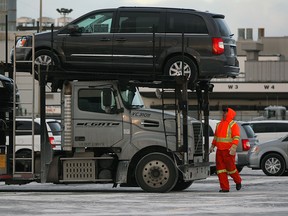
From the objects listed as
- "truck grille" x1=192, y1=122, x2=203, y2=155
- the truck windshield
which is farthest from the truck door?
"truck grille" x1=192, y1=122, x2=203, y2=155

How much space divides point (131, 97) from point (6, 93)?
2511mm

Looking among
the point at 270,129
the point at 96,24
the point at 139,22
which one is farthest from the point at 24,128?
the point at 270,129

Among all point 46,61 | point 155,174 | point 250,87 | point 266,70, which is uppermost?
point 266,70

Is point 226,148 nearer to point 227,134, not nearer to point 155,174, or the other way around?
point 227,134

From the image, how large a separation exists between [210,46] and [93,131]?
285 cm

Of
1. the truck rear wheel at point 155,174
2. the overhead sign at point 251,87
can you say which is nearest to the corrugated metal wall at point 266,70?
the overhead sign at point 251,87

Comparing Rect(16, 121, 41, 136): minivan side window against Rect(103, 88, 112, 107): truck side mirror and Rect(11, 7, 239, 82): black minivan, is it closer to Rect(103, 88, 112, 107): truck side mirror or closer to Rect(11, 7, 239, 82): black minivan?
Rect(11, 7, 239, 82): black minivan

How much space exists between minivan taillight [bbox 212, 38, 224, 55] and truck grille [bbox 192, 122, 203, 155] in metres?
1.51

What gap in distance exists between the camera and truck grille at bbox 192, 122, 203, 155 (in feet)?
65.0

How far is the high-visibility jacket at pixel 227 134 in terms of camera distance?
20000mm

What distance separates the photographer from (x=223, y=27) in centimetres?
1994

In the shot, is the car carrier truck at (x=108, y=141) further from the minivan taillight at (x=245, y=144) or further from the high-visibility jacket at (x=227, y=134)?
the minivan taillight at (x=245, y=144)

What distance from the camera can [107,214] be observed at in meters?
14.2

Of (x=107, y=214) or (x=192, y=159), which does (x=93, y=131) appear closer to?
(x=192, y=159)
